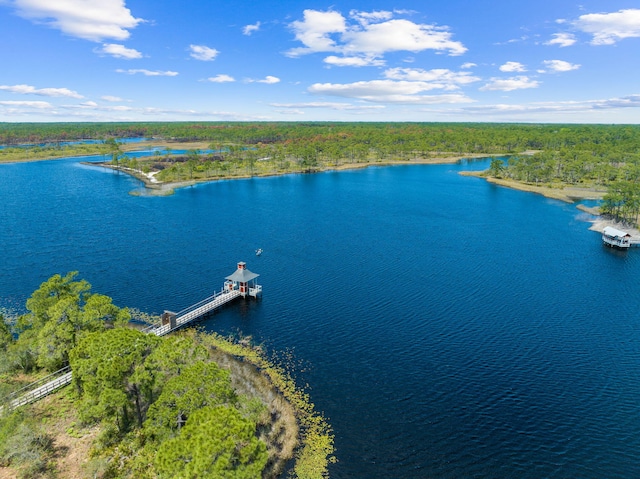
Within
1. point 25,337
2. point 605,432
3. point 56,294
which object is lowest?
point 605,432

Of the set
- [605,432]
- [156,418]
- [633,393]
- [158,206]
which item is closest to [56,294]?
[156,418]

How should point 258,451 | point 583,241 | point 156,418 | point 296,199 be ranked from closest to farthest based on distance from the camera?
point 258,451, point 156,418, point 583,241, point 296,199

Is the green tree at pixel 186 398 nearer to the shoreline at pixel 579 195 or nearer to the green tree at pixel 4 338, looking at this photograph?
the green tree at pixel 4 338

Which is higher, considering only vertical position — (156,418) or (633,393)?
(156,418)

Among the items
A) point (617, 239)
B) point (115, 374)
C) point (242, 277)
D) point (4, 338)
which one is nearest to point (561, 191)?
point (617, 239)

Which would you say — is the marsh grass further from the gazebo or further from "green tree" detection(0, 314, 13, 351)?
"green tree" detection(0, 314, 13, 351)

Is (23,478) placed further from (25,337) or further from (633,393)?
(633,393)

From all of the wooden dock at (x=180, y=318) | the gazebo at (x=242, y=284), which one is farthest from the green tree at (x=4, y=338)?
the gazebo at (x=242, y=284)
